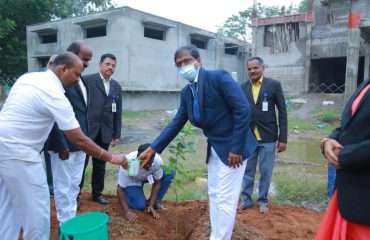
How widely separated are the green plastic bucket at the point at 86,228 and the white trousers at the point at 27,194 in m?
0.16

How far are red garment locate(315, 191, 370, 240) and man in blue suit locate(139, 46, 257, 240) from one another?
956mm

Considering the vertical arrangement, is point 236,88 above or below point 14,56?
below

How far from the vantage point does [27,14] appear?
2178cm

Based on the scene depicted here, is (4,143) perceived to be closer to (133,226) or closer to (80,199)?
(133,226)

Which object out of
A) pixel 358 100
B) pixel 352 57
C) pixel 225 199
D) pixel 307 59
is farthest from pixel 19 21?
pixel 358 100

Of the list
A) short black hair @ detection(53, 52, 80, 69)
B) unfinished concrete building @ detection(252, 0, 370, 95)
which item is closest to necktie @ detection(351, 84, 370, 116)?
short black hair @ detection(53, 52, 80, 69)

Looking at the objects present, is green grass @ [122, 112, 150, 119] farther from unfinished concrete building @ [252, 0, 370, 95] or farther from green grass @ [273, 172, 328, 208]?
green grass @ [273, 172, 328, 208]

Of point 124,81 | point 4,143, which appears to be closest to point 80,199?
point 4,143

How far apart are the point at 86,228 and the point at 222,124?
1.43 meters

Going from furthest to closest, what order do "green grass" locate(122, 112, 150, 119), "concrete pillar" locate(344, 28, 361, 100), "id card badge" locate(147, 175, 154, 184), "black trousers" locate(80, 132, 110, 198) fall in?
"green grass" locate(122, 112, 150, 119) < "concrete pillar" locate(344, 28, 361, 100) < "black trousers" locate(80, 132, 110, 198) < "id card badge" locate(147, 175, 154, 184)

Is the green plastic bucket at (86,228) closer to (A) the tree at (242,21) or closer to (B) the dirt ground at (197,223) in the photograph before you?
(B) the dirt ground at (197,223)

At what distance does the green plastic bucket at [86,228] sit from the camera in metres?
2.40

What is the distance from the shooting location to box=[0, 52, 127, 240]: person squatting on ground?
2.27 meters

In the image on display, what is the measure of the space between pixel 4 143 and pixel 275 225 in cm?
288
